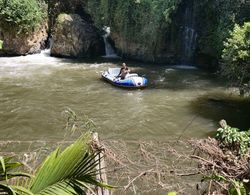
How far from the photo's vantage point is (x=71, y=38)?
20.5 metres

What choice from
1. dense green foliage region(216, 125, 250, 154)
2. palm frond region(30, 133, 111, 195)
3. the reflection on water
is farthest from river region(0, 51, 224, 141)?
palm frond region(30, 133, 111, 195)

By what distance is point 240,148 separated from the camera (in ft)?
17.1

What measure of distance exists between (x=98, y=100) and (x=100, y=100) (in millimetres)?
71

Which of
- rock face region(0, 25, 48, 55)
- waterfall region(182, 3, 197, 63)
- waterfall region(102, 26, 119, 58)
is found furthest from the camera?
waterfall region(102, 26, 119, 58)

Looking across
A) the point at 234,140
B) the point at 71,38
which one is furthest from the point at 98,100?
the point at 234,140

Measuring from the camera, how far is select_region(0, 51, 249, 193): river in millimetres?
11172

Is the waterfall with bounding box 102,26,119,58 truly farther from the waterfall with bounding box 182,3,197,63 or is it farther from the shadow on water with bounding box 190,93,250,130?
the shadow on water with bounding box 190,93,250,130

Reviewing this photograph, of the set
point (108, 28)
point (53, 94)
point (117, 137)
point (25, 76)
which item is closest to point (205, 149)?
point (117, 137)

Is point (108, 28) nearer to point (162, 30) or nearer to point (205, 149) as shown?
point (162, 30)

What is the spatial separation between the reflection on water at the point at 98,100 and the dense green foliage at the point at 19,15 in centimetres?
175

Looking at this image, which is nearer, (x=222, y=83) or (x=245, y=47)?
(x=245, y=47)

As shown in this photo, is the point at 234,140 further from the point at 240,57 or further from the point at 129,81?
the point at 129,81

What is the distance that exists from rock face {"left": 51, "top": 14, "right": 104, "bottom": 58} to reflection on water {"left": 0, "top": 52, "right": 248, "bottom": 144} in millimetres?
1009

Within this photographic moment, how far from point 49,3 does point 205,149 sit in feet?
62.7
